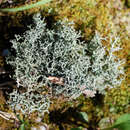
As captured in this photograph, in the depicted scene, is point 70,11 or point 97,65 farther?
point 70,11

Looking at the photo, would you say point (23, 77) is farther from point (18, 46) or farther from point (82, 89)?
point (82, 89)

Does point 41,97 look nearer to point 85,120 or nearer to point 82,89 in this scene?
point 82,89

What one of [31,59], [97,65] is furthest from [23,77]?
[97,65]

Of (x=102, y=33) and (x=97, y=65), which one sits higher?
(x=102, y=33)

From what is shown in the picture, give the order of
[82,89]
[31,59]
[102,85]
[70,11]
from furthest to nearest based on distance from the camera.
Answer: [70,11] < [102,85] < [82,89] < [31,59]

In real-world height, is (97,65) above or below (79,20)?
below

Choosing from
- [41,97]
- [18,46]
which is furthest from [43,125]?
[18,46]

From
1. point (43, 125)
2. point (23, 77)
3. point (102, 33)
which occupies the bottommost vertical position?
point (43, 125)

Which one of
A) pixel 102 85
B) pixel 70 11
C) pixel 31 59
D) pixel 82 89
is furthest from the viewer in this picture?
pixel 70 11

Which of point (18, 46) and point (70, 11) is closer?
point (18, 46)
